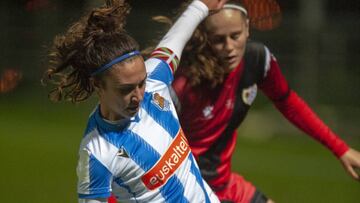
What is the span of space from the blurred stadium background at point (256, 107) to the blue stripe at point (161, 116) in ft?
3.70

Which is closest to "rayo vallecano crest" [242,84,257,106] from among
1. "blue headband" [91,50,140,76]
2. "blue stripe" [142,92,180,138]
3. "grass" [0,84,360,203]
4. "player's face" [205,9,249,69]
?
"player's face" [205,9,249,69]

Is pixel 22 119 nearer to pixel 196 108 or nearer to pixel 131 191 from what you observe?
pixel 196 108

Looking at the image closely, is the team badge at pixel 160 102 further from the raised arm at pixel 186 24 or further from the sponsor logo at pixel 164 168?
the raised arm at pixel 186 24

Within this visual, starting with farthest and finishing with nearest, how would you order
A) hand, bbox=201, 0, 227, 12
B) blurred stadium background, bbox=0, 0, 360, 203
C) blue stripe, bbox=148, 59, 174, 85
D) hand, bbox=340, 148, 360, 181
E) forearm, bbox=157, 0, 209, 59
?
blurred stadium background, bbox=0, 0, 360, 203, hand, bbox=340, 148, 360, 181, hand, bbox=201, 0, 227, 12, forearm, bbox=157, 0, 209, 59, blue stripe, bbox=148, 59, 174, 85

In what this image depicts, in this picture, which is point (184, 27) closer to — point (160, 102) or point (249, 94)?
point (160, 102)

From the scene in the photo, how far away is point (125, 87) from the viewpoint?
3.15 metres

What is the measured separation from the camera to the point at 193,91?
14.2 feet

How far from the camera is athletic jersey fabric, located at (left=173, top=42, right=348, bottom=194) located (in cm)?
433

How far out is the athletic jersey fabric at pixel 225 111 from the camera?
14.2ft

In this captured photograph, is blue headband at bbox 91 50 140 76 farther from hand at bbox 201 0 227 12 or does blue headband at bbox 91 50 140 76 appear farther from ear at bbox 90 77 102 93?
hand at bbox 201 0 227 12

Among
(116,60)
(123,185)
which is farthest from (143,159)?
(116,60)

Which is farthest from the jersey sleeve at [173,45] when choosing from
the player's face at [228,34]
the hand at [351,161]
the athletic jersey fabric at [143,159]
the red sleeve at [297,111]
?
the hand at [351,161]

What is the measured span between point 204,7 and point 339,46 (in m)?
1.47

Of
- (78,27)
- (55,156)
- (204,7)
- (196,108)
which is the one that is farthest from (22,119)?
(78,27)
